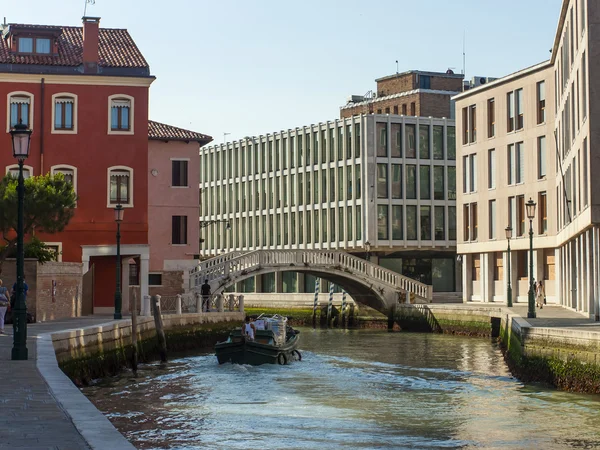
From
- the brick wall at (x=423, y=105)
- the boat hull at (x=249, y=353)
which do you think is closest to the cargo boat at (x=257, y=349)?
the boat hull at (x=249, y=353)

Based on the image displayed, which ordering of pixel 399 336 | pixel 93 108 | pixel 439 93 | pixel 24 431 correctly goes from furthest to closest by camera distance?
pixel 439 93 < pixel 399 336 < pixel 93 108 < pixel 24 431

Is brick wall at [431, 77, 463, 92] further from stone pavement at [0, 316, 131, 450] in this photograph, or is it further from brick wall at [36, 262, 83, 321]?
stone pavement at [0, 316, 131, 450]

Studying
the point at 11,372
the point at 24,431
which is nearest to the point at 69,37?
the point at 11,372

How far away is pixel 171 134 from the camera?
168ft

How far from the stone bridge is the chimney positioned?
1292cm

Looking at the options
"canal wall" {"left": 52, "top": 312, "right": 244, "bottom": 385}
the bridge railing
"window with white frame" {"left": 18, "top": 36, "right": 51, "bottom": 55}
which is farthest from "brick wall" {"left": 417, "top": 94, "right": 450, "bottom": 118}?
"window with white frame" {"left": 18, "top": 36, "right": 51, "bottom": 55}

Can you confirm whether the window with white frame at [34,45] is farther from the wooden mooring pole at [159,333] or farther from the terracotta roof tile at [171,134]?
the wooden mooring pole at [159,333]

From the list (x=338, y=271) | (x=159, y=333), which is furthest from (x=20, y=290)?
(x=338, y=271)

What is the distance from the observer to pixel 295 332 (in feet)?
120

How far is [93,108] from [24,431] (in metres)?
33.1

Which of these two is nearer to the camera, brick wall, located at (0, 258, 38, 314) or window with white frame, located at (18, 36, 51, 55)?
brick wall, located at (0, 258, 38, 314)

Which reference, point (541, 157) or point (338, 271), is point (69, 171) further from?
point (541, 157)

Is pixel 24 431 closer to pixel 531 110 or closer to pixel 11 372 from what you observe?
pixel 11 372

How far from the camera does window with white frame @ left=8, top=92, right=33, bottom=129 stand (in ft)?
140
